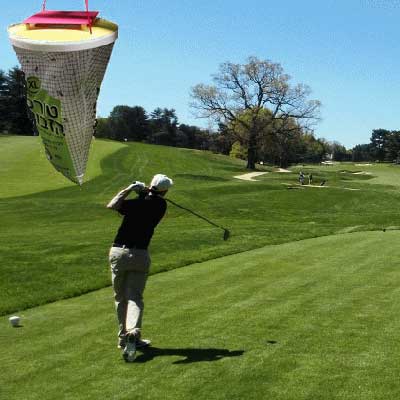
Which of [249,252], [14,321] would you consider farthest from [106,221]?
[14,321]

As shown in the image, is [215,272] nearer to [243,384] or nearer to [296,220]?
[243,384]

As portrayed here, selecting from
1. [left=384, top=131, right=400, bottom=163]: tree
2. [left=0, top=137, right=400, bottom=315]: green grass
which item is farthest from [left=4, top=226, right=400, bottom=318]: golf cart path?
[left=384, top=131, right=400, bottom=163]: tree

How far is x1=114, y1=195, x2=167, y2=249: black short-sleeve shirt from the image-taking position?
737 cm

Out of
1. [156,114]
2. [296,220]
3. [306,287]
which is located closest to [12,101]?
[156,114]

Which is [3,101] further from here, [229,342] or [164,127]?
[229,342]

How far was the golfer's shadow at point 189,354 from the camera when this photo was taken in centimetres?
681

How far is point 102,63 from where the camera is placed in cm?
512

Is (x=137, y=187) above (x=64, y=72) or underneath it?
underneath

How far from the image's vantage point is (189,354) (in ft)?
23.0

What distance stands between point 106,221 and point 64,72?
21.4 meters

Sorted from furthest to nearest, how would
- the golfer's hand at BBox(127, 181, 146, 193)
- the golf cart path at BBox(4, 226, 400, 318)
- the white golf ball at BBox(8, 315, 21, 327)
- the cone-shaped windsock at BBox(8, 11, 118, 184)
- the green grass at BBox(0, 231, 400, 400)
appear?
the golf cart path at BBox(4, 226, 400, 318), the white golf ball at BBox(8, 315, 21, 327), the golfer's hand at BBox(127, 181, 146, 193), the green grass at BBox(0, 231, 400, 400), the cone-shaped windsock at BBox(8, 11, 118, 184)

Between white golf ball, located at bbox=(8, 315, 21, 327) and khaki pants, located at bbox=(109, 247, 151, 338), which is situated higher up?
khaki pants, located at bbox=(109, 247, 151, 338)

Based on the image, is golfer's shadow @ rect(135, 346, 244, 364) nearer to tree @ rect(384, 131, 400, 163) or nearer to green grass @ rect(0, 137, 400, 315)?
green grass @ rect(0, 137, 400, 315)

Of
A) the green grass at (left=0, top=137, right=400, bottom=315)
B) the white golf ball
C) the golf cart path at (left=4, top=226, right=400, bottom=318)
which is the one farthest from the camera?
the green grass at (left=0, top=137, right=400, bottom=315)
